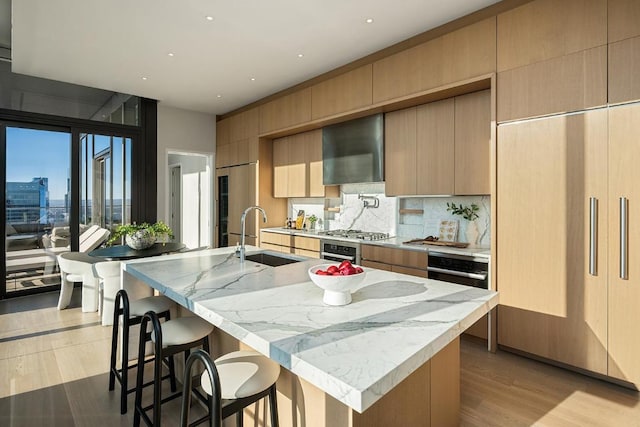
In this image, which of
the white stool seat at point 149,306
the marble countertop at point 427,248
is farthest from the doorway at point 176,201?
the white stool seat at point 149,306

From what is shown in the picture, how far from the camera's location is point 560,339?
2.57 metres

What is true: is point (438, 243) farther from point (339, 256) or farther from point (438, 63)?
point (438, 63)

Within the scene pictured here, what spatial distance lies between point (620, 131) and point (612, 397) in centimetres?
174

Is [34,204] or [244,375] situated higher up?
[34,204]

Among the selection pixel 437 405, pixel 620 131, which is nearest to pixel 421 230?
pixel 620 131

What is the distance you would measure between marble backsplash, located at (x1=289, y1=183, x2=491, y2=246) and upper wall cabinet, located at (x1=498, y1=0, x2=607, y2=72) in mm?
1336

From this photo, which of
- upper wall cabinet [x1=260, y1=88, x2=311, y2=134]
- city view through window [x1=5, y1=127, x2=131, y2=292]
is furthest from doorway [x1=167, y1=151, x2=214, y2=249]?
upper wall cabinet [x1=260, y1=88, x2=311, y2=134]

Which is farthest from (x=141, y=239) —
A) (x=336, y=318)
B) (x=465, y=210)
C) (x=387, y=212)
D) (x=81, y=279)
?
(x=465, y=210)

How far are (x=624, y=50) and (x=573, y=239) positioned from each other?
1.28 metres

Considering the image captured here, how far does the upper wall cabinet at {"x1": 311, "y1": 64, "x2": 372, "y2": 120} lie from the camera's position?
389 centimetres

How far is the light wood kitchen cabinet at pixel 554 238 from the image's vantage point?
239 cm

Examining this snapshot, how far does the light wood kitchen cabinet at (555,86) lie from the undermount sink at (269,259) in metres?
2.09

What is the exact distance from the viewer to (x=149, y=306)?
230cm

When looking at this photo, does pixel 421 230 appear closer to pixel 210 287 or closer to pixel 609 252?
pixel 609 252
